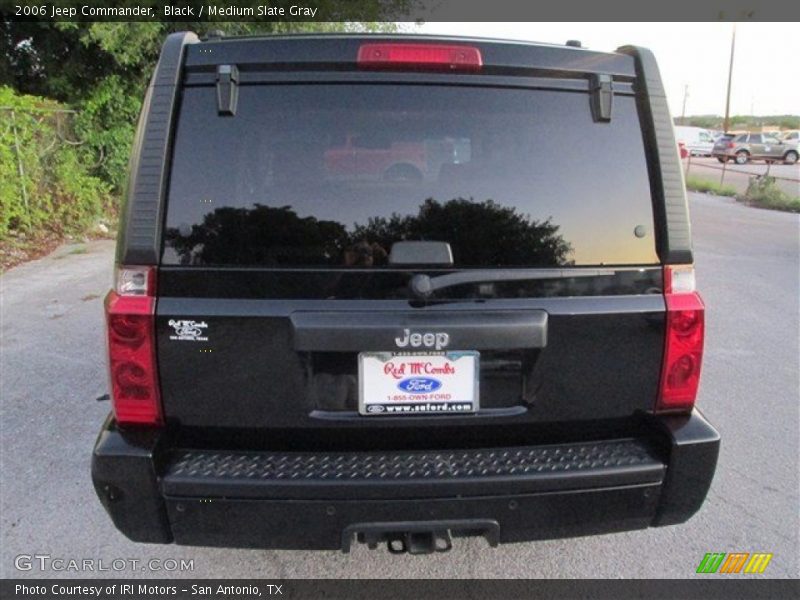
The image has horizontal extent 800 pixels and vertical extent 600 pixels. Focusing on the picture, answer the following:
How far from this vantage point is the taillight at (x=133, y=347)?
2.06m

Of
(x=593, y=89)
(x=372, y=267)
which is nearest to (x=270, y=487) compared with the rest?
(x=372, y=267)

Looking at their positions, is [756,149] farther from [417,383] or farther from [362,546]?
[417,383]

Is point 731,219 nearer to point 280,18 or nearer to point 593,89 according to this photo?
point 280,18

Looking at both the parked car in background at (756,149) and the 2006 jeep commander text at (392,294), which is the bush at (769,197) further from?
the parked car in background at (756,149)

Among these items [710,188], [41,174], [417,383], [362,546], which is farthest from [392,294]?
[710,188]

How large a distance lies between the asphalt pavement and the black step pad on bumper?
0.85 metres

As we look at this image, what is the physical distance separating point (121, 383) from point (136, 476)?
32cm

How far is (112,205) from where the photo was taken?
12.3 metres

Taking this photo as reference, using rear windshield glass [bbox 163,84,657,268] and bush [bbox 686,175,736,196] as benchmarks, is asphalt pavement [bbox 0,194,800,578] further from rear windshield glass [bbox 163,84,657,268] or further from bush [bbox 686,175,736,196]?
bush [bbox 686,175,736,196]

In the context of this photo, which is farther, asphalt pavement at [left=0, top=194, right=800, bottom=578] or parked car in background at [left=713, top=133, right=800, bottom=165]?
parked car in background at [left=713, top=133, right=800, bottom=165]

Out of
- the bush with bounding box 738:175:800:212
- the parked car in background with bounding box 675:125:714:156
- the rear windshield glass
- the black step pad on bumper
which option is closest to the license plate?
the black step pad on bumper

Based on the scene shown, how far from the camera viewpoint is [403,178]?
6.98 ft

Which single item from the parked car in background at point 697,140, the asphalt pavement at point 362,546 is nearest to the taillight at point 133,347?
the asphalt pavement at point 362,546

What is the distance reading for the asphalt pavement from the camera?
9.06 ft
